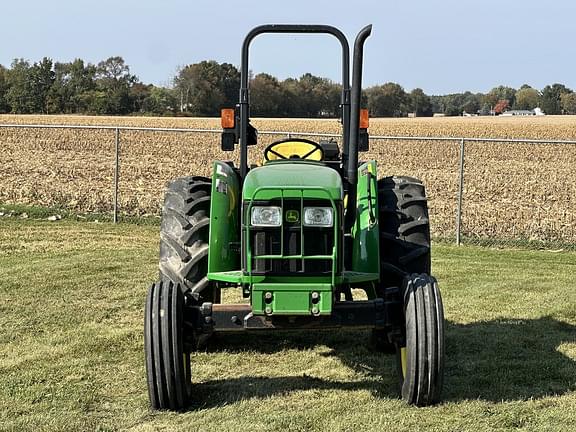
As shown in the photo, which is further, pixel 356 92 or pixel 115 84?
pixel 115 84

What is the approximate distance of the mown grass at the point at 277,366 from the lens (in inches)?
192

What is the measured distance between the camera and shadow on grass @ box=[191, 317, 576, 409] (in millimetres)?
5445

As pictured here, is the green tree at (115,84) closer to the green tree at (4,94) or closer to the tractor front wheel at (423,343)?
the green tree at (4,94)

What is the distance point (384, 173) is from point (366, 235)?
15676mm

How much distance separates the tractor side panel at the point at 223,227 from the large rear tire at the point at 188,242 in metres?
0.20

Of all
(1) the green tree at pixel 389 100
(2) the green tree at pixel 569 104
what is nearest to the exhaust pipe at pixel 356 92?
(1) the green tree at pixel 389 100

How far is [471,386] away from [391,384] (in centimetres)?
54

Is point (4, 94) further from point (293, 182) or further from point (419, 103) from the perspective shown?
point (293, 182)

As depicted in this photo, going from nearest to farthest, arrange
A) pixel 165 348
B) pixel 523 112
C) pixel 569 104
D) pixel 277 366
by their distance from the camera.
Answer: pixel 165 348 < pixel 277 366 < pixel 569 104 < pixel 523 112

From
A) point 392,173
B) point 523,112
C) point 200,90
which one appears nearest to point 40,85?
point 200,90

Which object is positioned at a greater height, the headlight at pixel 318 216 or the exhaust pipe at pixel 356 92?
the exhaust pipe at pixel 356 92

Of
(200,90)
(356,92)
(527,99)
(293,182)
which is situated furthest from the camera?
(527,99)

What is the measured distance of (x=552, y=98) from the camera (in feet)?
333

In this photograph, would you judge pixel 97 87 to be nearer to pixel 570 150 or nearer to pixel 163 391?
pixel 570 150
